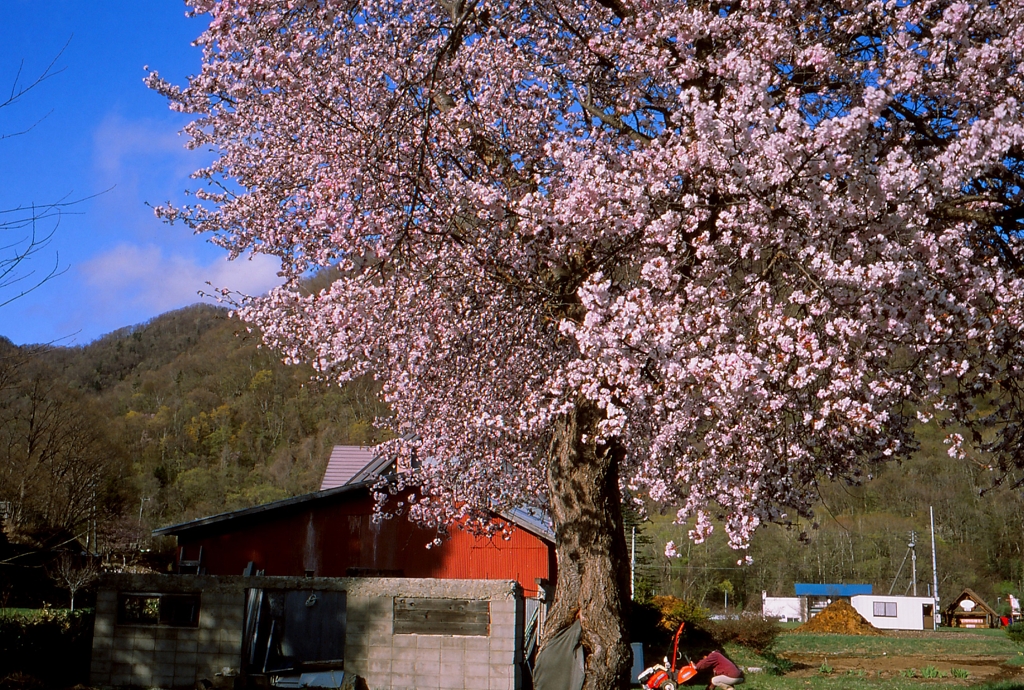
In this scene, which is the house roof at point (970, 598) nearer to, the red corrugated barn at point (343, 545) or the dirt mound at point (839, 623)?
the dirt mound at point (839, 623)

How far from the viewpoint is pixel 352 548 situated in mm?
23531

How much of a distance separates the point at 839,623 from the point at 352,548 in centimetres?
4663

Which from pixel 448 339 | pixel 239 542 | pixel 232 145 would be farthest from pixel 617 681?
pixel 239 542

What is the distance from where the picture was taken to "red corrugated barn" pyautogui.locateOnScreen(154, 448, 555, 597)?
23.2 metres

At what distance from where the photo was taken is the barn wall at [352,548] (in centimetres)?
2325

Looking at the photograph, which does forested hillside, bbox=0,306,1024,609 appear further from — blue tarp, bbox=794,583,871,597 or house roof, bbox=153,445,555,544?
house roof, bbox=153,445,555,544

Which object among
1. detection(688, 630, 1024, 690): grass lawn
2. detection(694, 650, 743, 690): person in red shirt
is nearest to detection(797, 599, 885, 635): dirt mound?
detection(688, 630, 1024, 690): grass lawn

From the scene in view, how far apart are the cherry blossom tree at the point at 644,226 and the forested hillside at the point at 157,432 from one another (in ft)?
19.6

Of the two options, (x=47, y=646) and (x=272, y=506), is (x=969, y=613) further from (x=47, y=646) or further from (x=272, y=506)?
(x=47, y=646)

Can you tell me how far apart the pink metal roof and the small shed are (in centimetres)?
6612

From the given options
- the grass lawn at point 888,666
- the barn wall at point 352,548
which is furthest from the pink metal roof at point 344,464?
the grass lawn at point 888,666

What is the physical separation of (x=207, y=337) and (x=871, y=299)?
400 ft

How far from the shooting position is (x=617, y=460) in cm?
1048

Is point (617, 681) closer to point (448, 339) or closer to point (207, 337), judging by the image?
point (448, 339)
